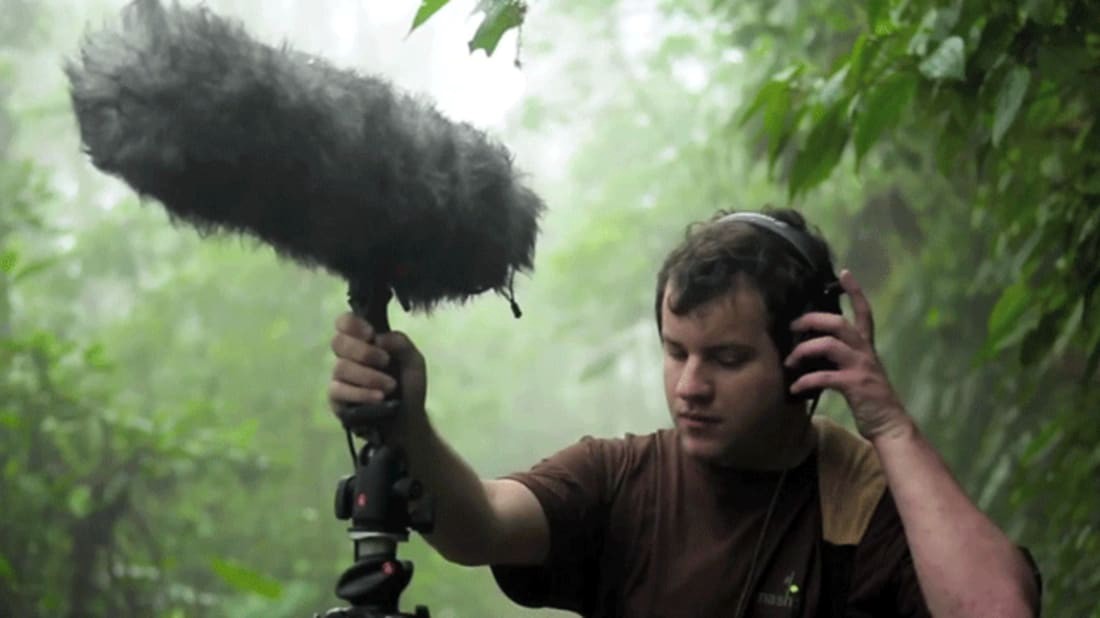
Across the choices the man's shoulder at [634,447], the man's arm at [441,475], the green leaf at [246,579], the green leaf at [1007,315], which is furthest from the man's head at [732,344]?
the green leaf at [246,579]

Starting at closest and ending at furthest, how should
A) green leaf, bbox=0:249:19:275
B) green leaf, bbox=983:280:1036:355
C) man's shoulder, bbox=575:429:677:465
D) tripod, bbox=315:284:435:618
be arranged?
1. tripod, bbox=315:284:435:618
2. man's shoulder, bbox=575:429:677:465
3. green leaf, bbox=983:280:1036:355
4. green leaf, bbox=0:249:19:275

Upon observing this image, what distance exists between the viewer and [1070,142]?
2857 mm

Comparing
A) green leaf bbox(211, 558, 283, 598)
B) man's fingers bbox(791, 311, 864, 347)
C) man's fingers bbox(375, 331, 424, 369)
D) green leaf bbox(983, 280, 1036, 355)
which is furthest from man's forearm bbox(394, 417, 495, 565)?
green leaf bbox(211, 558, 283, 598)

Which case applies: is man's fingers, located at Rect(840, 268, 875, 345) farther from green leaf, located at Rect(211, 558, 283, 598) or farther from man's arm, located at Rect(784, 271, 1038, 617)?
green leaf, located at Rect(211, 558, 283, 598)

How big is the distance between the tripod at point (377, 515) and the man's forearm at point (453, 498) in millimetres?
129

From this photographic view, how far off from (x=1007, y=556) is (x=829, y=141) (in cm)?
74

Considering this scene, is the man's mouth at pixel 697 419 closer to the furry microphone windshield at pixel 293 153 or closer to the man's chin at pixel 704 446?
the man's chin at pixel 704 446

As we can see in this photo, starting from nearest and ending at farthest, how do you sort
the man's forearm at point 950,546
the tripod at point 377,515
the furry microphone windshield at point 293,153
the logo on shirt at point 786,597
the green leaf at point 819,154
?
the furry microphone windshield at point 293,153 < the tripod at point 377,515 < the man's forearm at point 950,546 < the logo on shirt at point 786,597 < the green leaf at point 819,154

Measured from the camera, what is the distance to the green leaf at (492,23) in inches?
63.0

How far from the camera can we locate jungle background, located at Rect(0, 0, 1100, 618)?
2.22 m

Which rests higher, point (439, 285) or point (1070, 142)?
point (1070, 142)

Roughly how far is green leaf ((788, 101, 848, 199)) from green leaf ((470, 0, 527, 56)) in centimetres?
74

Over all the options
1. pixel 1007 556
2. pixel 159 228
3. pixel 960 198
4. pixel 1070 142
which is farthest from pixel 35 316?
pixel 1007 556

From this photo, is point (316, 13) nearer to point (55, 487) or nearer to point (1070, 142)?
point (55, 487)
